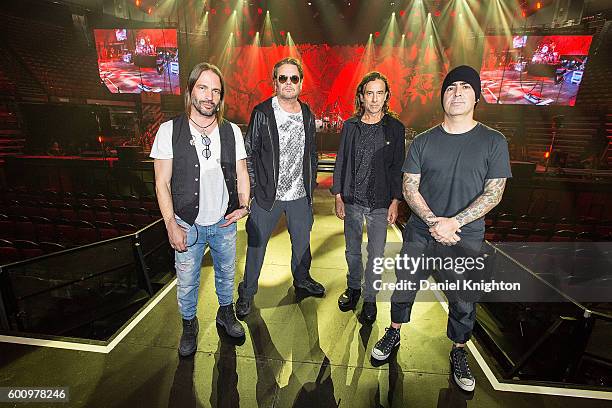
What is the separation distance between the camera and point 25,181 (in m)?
10.4

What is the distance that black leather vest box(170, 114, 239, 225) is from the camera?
2.31 m

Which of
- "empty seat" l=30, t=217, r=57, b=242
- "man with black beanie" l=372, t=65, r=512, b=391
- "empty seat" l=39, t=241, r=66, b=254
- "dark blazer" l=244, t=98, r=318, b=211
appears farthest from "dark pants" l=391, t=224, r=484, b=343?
"empty seat" l=30, t=217, r=57, b=242

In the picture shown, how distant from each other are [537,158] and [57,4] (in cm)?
2573

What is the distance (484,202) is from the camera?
6.99ft

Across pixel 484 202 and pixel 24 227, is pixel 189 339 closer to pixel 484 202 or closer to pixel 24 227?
pixel 484 202

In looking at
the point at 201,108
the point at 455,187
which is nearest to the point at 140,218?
the point at 201,108

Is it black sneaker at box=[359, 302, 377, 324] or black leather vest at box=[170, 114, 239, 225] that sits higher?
black leather vest at box=[170, 114, 239, 225]

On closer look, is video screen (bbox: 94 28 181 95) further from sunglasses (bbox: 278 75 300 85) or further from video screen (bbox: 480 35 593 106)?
sunglasses (bbox: 278 75 300 85)

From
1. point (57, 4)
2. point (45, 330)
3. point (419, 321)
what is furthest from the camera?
point (57, 4)

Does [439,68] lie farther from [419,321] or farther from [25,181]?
[25,181]

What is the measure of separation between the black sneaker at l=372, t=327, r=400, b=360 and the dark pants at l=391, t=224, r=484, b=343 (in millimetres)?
190

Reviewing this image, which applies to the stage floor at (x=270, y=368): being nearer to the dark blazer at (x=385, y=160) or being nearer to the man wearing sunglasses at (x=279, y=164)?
the man wearing sunglasses at (x=279, y=164)

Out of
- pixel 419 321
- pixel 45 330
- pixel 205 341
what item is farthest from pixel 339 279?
pixel 45 330

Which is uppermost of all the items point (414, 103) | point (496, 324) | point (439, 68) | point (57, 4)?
point (57, 4)
